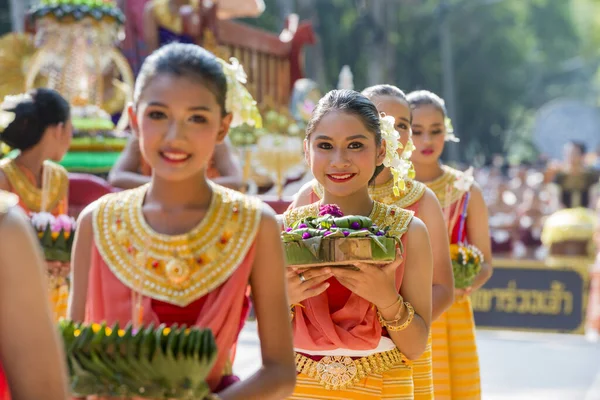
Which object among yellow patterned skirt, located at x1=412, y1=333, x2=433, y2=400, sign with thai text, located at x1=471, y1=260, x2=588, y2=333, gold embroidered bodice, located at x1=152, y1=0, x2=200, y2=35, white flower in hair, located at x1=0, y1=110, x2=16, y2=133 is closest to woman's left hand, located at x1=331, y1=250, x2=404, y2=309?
yellow patterned skirt, located at x1=412, y1=333, x2=433, y2=400

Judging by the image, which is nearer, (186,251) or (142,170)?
(186,251)

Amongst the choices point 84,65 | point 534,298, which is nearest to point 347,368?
point 84,65

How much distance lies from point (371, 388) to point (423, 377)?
0.63 m

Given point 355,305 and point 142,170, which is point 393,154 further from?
point 142,170

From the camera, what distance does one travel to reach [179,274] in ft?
9.14

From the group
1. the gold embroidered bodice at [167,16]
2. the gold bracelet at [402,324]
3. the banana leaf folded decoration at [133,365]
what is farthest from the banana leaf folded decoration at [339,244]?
the gold embroidered bodice at [167,16]

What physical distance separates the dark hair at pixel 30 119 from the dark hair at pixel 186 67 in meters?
3.11

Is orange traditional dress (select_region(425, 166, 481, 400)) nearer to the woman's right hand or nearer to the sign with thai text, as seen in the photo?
the woman's right hand

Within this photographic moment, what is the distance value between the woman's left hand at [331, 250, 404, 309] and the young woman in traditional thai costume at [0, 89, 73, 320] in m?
2.62

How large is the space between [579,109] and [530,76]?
1964cm

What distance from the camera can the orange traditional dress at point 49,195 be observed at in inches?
229

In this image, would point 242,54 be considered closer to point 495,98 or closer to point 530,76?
point 495,98

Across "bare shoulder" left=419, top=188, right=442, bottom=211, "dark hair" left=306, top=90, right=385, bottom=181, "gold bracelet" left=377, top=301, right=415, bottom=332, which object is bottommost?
"gold bracelet" left=377, top=301, right=415, bottom=332

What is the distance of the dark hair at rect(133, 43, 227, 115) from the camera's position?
9.23 ft
